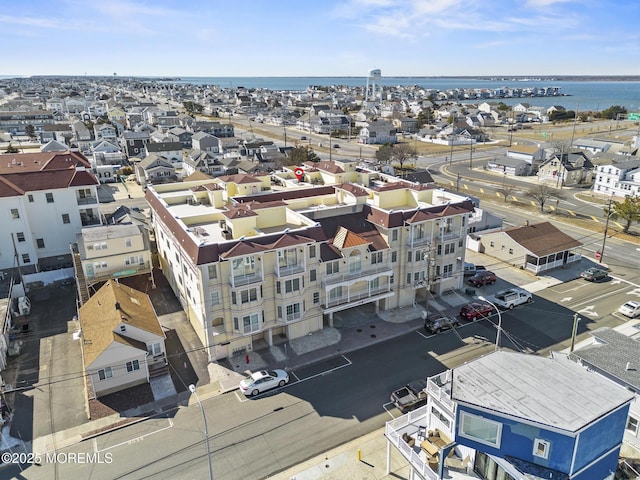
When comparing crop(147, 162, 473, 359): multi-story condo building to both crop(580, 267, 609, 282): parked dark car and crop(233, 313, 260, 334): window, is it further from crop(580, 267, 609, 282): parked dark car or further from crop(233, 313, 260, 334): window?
crop(580, 267, 609, 282): parked dark car

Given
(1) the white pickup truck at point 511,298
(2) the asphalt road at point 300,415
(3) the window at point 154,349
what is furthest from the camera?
(1) the white pickup truck at point 511,298

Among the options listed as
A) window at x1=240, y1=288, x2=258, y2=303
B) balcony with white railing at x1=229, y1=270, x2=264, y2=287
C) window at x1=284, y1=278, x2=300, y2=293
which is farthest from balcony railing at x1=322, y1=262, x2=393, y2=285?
window at x1=240, y1=288, x2=258, y2=303

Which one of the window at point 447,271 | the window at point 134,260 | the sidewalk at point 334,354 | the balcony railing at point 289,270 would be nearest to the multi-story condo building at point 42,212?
the window at point 134,260

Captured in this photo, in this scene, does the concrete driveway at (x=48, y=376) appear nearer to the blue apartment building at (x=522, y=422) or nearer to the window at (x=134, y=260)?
the window at (x=134, y=260)

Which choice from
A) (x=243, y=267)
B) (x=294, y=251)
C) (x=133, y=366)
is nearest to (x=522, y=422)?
(x=294, y=251)

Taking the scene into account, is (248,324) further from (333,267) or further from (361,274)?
(361,274)
